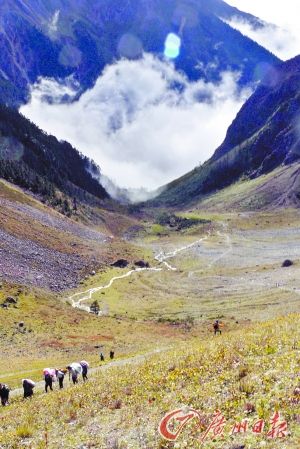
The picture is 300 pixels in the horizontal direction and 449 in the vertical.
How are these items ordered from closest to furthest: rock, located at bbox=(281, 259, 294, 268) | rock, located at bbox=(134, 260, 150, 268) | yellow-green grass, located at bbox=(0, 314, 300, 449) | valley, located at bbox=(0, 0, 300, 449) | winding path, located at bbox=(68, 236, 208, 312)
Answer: yellow-green grass, located at bbox=(0, 314, 300, 449) < valley, located at bbox=(0, 0, 300, 449) < winding path, located at bbox=(68, 236, 208, 312) < rock, located at bbox=(281, 259, 294, 268) < rock, located at bbox=(134, 260, 150, 268)

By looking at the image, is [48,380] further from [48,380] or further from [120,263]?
[120,263]

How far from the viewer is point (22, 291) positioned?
85.8 meters

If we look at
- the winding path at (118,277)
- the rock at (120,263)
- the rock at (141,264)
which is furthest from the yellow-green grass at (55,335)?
the rock at (141,264)

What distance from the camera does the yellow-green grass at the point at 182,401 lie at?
1590 cm

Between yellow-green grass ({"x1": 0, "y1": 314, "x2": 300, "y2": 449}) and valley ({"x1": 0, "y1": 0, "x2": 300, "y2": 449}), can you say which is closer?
yellow-green grass ({"x1": 0, "y1": 314, "x2": 300, "y2": 449})

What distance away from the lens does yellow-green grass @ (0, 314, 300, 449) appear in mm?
15898

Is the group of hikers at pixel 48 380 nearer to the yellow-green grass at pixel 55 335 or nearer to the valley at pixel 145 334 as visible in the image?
the valley at pixel 145 334

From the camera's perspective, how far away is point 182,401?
19.2 meters

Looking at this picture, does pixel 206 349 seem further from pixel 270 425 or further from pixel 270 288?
pixel 270 288

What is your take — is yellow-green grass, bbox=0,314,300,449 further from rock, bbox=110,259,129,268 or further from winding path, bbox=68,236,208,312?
rock, bbox=110,259,129,268

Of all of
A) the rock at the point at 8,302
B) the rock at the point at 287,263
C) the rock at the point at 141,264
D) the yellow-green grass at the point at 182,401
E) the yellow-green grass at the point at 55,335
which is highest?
the rock at the point at 141,264

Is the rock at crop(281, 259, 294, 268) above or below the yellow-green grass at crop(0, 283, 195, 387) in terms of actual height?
above

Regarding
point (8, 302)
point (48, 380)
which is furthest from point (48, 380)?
point (8, 302)

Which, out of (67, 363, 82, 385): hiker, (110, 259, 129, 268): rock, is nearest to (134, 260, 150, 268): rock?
(110, 259, 129, 268): rock
